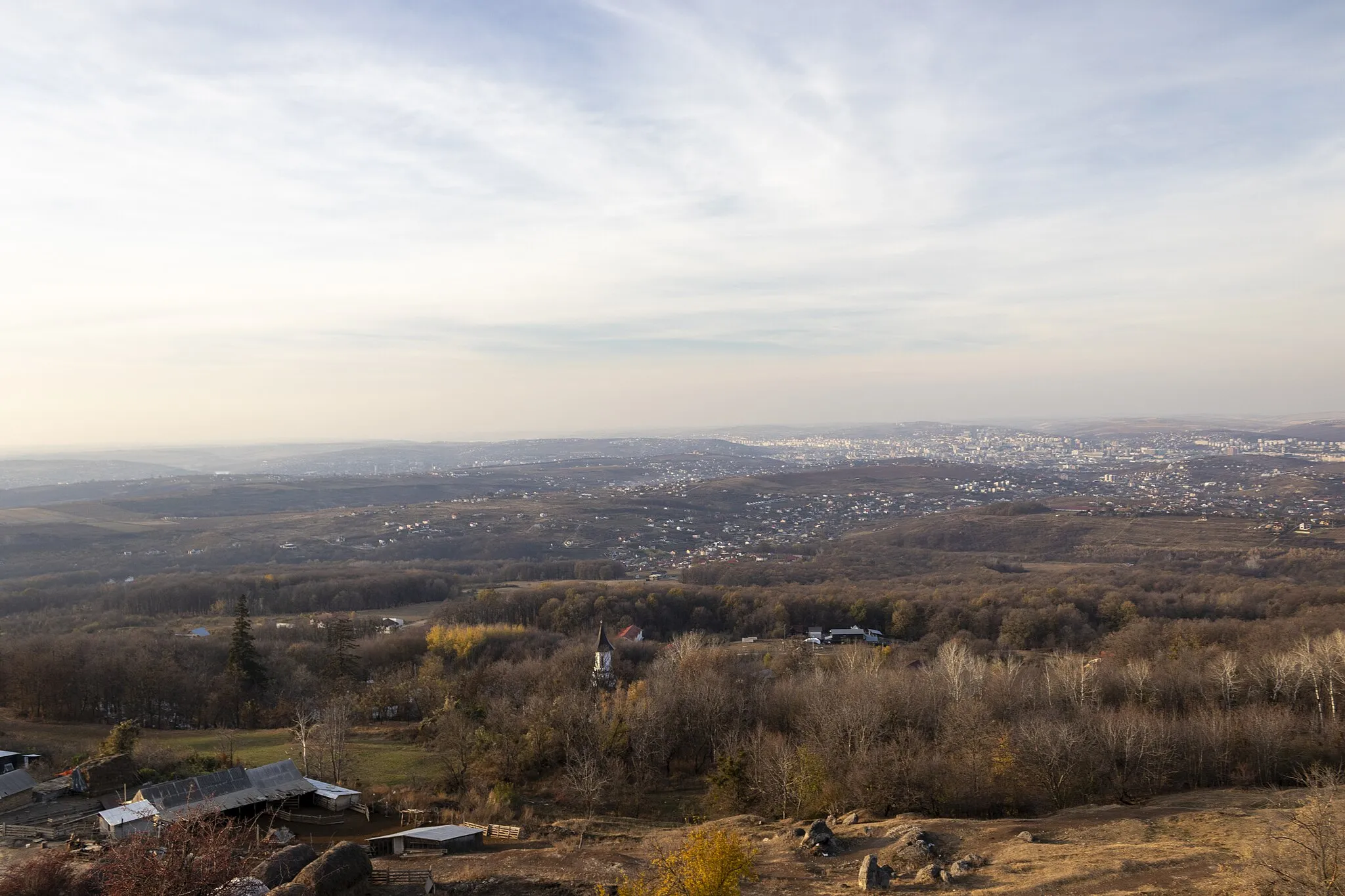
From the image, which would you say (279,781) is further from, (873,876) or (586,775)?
(873,876)

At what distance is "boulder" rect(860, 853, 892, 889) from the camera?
21219 millimetres

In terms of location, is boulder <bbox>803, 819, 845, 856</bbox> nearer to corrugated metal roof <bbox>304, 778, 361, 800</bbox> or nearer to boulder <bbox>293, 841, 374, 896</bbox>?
boulder <bbox>293, 841, 374, 896</bbox>

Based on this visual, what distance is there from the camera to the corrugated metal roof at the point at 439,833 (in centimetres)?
2612

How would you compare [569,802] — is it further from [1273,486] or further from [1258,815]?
[1273,486]

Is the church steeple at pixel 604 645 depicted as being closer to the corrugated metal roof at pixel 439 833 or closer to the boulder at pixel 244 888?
the corrugated metal roof at pixel 439 833

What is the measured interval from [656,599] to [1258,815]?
179 feet

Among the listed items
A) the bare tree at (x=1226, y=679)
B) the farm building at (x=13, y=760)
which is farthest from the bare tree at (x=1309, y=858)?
the farm building at (x=13, y=760)

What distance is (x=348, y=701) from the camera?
45688mm

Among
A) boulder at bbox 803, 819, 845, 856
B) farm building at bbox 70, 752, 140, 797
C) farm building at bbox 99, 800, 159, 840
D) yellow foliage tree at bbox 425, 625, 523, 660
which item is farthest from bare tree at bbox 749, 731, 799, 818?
yellow foliage tree at bbox 425, 625, 523, 660

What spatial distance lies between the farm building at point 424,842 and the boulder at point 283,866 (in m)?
4.99

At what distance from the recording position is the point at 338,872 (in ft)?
66.3

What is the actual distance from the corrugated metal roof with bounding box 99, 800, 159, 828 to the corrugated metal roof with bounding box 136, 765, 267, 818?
0.73ft

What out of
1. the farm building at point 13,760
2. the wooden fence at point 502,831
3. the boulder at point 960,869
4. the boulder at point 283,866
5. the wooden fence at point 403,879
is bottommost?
the wooden fence at point 502,831

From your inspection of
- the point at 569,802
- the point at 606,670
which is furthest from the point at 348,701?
the point at 569,802
